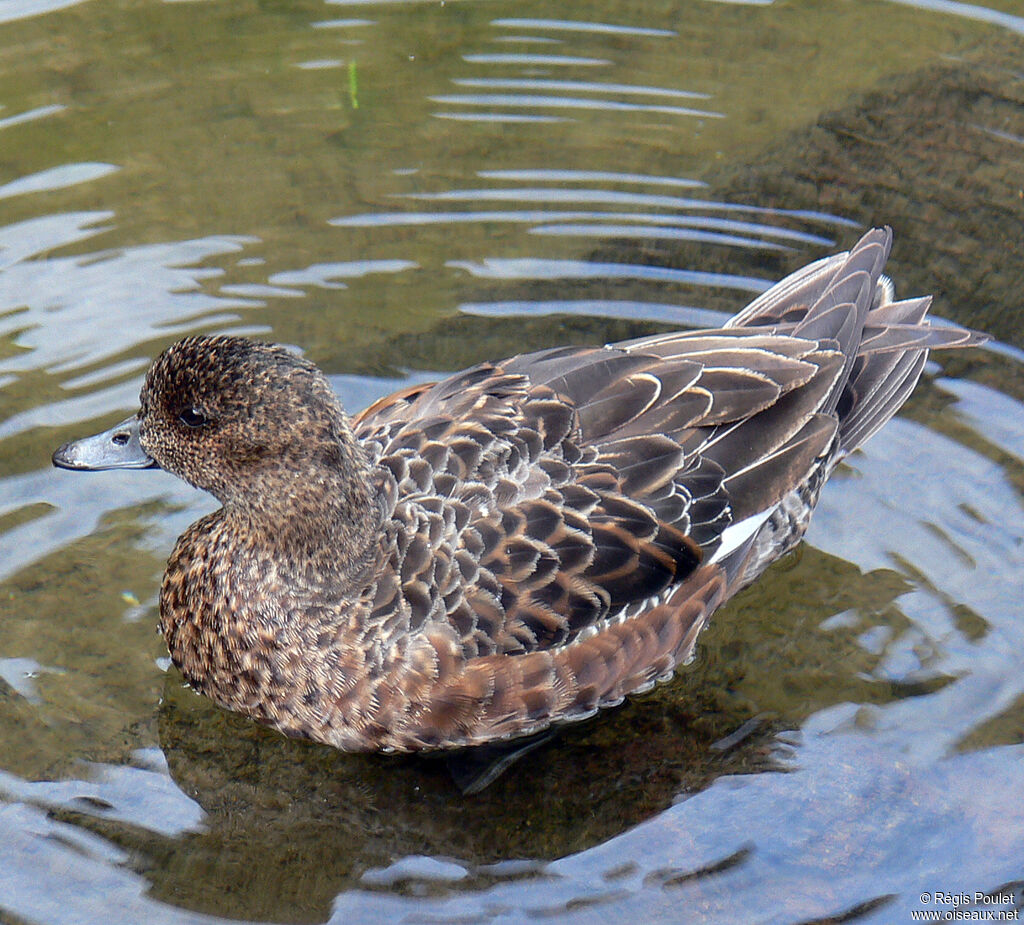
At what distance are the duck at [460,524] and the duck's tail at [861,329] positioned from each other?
36cm

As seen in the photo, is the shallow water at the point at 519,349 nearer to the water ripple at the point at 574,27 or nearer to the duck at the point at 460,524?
the water ripple at the point at 574,27

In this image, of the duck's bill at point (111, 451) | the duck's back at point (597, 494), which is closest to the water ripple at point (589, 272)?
the duck's back at point (597, 494)

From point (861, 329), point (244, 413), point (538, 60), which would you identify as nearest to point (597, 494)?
point (244, 413)

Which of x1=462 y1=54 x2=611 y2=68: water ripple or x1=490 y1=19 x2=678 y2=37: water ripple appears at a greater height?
x1=490 y1=19 x2=678 y2=37: water ripple

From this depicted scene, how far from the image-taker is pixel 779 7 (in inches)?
370

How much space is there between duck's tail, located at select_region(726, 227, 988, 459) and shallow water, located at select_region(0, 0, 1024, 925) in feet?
1.74

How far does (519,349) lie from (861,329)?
1760 millimetres

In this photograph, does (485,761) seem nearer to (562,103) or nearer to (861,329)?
(861,329)

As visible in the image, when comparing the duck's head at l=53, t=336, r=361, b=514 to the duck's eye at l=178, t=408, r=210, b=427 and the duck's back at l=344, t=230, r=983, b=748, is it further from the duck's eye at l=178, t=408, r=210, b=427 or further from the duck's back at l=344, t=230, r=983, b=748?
the duck's back at l=344, t=230, r=983, b=748

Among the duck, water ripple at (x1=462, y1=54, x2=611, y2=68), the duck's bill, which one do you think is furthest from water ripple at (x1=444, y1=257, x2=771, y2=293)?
the duck's bill

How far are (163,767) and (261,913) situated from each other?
827 mm

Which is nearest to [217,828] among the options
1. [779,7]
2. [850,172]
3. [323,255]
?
[323,255]

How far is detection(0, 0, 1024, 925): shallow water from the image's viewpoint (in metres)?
4.95

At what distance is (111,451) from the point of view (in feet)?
17.3
